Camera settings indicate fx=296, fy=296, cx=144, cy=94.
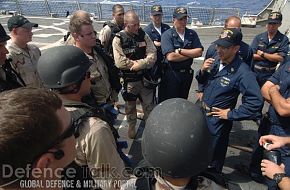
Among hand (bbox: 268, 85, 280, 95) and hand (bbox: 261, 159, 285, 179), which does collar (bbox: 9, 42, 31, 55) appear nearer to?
hand (bbox: 268, 85, 280, 95)

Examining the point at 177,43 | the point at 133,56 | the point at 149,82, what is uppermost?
the point at 177,43

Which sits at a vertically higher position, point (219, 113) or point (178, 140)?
point (178, 140)

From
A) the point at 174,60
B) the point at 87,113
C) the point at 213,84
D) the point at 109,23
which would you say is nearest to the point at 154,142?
the point at 87,113

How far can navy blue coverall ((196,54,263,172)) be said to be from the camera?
3.36 meters

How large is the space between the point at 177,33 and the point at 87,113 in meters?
3.07

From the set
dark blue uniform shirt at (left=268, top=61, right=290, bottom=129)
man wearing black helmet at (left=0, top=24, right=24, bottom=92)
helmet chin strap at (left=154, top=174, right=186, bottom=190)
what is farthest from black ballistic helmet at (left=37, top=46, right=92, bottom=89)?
dark blue uniform shirt at (left=268, top=61, right=290, bottom=129)

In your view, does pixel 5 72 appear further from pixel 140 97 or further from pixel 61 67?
pixel 140 97

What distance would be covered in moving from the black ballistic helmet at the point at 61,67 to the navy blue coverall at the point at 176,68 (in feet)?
8.33

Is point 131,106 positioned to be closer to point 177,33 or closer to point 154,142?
point 177,33

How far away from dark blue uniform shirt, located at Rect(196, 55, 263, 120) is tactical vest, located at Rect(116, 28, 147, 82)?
1.34 meters

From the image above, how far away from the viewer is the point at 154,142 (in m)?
1.70

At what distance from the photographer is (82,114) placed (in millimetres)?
2203

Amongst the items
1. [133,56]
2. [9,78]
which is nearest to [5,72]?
[9,78]

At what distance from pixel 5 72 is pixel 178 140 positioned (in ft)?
9.54
